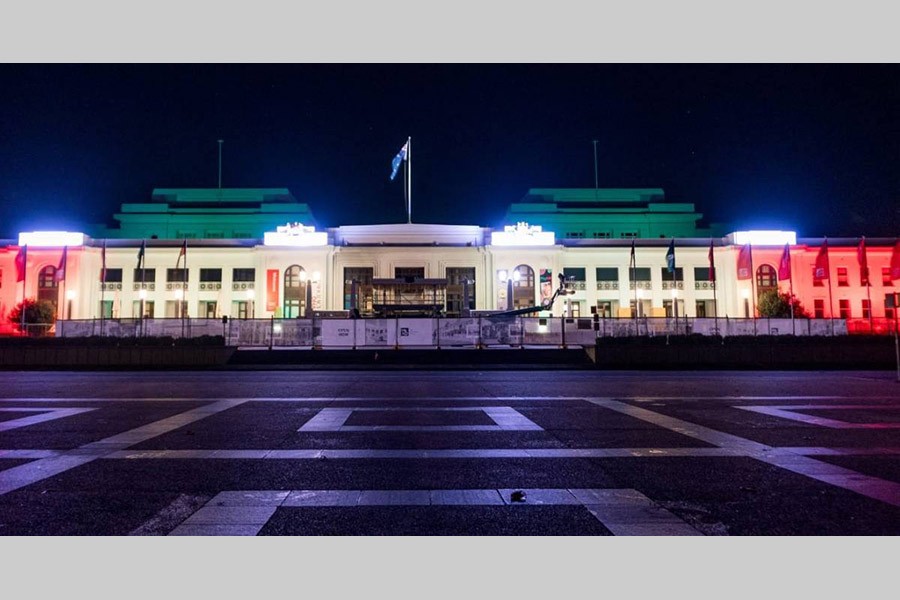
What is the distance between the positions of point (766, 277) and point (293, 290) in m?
49.4

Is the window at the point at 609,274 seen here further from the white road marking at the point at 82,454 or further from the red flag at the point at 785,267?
the white road marking at the point at 82,454

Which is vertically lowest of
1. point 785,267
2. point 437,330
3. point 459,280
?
point 437,330

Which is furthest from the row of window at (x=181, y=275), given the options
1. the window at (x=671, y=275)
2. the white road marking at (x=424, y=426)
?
the white road marking at (x=424, y=426)

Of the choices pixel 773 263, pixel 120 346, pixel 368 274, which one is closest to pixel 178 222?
pixel 368 274

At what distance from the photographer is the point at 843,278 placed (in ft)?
191

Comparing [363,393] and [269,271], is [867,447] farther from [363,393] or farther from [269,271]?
[269,271]

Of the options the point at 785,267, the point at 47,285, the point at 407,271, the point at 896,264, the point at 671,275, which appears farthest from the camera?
the point at 671,275

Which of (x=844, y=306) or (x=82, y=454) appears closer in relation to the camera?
(x=82, y=454)

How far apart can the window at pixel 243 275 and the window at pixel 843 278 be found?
61511 mm

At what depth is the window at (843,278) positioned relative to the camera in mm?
58250

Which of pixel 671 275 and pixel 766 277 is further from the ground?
pixel 671 275

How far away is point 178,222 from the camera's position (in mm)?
67625

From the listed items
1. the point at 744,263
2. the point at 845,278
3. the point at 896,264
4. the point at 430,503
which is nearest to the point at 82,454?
the point at 430,503

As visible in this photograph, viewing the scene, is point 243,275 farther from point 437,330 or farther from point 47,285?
point 437,330
